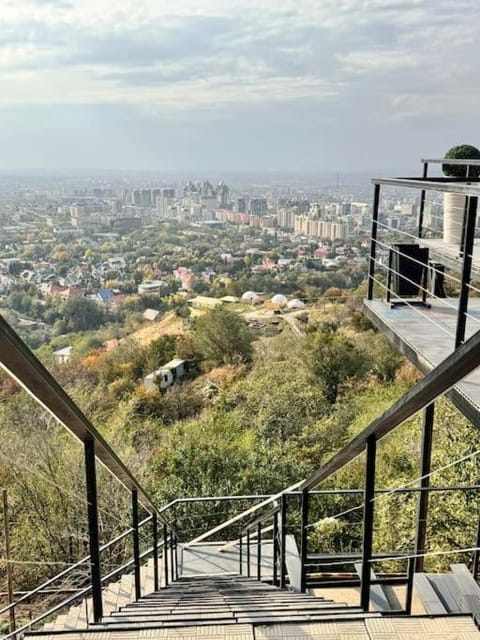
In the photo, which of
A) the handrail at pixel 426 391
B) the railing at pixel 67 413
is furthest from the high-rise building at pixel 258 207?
the handrail at pixel 426 391

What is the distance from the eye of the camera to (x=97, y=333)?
24562 millimetres

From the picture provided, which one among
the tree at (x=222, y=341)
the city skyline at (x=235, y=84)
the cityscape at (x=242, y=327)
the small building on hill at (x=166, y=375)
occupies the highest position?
the city skyline at (x=235, y=84)

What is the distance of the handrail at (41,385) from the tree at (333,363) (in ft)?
51.5

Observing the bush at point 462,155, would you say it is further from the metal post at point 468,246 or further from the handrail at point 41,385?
the handrail at point 41,385

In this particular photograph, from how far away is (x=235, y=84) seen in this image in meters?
43.0

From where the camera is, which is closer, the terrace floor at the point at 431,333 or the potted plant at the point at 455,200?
the terrace floor at the point at 431,333

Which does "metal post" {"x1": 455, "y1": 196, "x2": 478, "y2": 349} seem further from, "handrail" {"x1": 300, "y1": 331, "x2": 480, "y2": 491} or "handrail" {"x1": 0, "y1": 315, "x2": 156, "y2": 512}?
"handrail" {"x1": 0, "y1": 315, "x2": 156, "y2": 512}

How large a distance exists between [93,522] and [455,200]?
162 inches

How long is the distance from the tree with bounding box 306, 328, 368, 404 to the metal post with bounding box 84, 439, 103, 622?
15350 millimetres

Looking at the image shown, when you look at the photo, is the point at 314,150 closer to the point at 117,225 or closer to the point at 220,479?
the point at 117,225

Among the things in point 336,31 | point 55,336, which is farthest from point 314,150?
point 55,336

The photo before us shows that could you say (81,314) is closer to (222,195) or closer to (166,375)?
(166,375)

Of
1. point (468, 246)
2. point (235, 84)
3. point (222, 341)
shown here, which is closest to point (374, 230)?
point (468, 246)

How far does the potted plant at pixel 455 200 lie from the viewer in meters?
4.57
